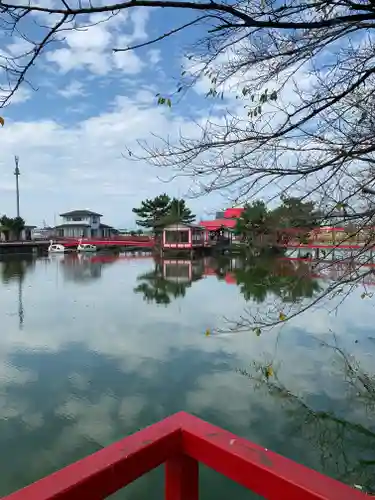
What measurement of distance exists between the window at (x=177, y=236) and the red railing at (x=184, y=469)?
2552 cm

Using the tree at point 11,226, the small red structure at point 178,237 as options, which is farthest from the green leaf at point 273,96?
the tree at point 11,226

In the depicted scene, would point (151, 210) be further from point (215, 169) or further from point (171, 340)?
point (215, 169)

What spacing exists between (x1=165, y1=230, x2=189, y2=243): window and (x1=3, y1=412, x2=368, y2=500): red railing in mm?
25523

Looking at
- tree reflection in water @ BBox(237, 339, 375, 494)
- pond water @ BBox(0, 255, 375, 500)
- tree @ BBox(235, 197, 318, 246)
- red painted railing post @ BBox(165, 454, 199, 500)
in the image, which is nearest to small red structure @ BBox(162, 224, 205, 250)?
pond water @ BBox(0, 255, 375, 500)

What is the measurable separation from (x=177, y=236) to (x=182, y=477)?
84.5ft

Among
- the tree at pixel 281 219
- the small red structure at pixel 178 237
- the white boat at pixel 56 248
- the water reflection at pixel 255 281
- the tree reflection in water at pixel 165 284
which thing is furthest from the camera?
the white boat at pixel 56 248

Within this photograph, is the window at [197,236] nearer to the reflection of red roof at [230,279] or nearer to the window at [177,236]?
the window at [177,236]

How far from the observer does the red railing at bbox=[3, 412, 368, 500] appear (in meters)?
0.74

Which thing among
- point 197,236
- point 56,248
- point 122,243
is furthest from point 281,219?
point 56,248

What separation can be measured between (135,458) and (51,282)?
14009 mm

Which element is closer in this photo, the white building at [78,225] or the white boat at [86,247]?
the white boat at [86,247]

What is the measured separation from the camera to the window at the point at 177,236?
26.6 m

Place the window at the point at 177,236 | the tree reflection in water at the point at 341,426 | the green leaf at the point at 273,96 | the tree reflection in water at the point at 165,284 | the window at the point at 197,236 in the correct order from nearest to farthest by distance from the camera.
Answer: the green leaf at the point at 273,96, the tree reflection in water at the point at 341,426, the tree reflection in water at the point at 165,284, the window at the point at 177,236, the window at the point at 197,236

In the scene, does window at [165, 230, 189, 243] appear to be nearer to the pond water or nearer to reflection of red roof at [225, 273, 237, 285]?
reflection of red roof at [225, 273, 237, 285]
